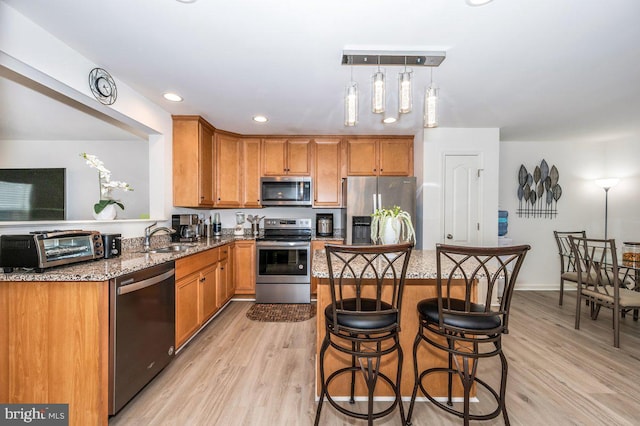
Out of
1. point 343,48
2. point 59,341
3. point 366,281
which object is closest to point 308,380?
point 366,281

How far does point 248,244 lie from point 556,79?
3653 mm

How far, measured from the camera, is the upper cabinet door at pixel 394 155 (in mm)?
3922

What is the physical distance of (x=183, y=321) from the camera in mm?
2336

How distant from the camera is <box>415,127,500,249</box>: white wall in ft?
11.7

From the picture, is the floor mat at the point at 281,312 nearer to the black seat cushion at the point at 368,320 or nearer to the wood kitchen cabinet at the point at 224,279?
the wood kitchen cabinet at the point at 224,279

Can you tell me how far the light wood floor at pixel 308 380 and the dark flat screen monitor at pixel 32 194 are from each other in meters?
3.24

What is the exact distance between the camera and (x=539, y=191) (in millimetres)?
4234

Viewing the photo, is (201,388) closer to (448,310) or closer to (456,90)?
(448,310)

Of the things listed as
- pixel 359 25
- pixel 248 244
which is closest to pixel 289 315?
pixel 248 244

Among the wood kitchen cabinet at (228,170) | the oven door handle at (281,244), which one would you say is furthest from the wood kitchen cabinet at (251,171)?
the oven door handle at (281,244)

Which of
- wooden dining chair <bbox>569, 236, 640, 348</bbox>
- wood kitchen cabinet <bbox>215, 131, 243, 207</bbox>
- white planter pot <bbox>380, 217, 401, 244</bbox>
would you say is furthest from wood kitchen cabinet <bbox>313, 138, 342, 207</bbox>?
wooden dining chair <bbox>569, 236, 640, 348</bbox>

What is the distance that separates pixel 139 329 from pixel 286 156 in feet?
9.21

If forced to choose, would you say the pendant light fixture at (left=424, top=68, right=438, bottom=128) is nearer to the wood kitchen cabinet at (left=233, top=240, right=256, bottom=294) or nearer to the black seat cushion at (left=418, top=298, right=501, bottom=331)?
the black seat cushion at (left=418, top=298, right=501, bottom=331)

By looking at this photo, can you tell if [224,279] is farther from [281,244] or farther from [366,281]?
[366,281]
